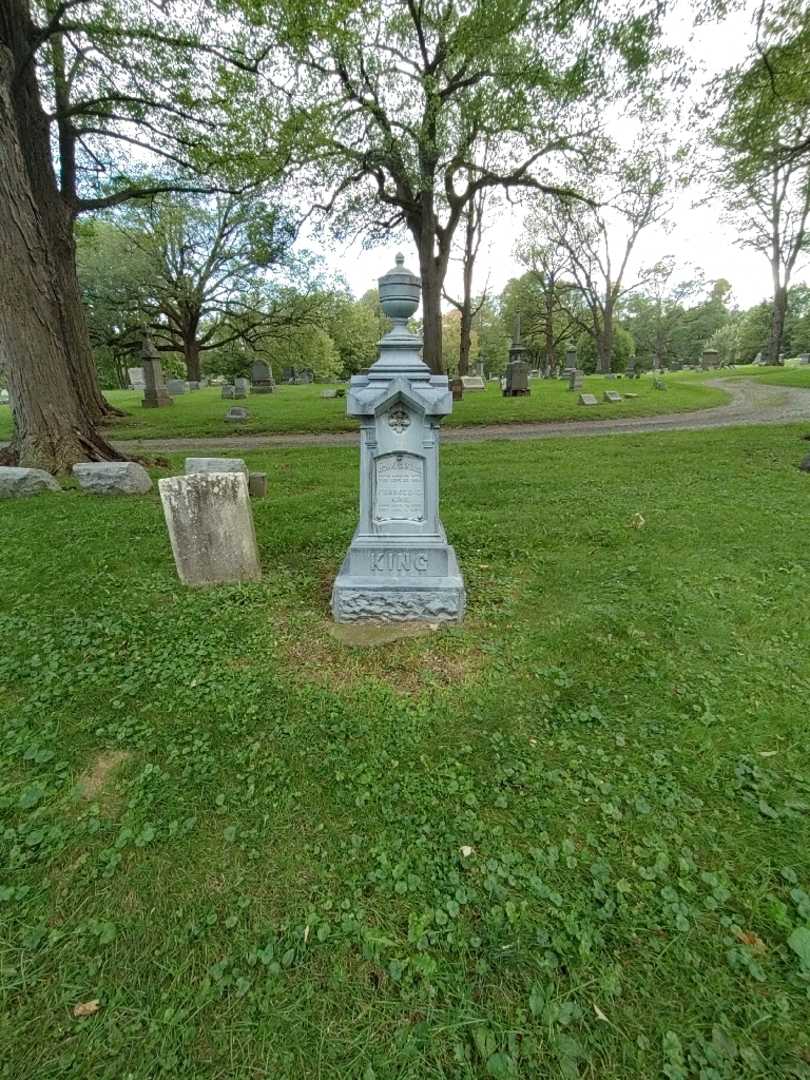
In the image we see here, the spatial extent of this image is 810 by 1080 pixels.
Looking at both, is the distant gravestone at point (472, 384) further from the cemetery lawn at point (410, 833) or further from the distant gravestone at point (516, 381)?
the cemetery lawn at point (410, 833)

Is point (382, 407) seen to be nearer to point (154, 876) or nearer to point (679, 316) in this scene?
point (154, 876)

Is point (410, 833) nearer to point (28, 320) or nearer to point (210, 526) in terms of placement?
point (210, 526)

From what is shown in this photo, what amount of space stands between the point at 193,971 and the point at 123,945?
1.01 ft

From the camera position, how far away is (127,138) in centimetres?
1171

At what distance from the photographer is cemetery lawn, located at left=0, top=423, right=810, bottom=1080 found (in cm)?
166

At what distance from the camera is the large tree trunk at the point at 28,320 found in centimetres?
727

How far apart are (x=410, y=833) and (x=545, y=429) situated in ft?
44.4

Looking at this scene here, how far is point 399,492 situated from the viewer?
4.13 metres

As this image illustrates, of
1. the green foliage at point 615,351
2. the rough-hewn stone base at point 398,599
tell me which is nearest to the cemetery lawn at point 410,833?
the rough-hewn stone base at point 398,599

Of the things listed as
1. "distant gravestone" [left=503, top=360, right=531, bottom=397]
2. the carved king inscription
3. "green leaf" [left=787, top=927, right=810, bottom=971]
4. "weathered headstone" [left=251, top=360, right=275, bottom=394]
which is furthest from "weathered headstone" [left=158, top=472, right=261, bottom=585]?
"weathered headstone" [left=251, top=360, right=275, bottom=394]

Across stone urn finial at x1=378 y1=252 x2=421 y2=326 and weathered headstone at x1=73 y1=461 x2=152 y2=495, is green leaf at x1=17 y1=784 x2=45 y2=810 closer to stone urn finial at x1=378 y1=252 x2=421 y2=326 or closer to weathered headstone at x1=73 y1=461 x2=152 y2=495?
stone urn finial at x1=378 y1=252 x2=421 y2=326

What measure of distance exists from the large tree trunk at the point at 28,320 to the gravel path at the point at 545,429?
271cm

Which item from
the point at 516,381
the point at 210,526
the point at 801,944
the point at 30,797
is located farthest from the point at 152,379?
the point at 801,944

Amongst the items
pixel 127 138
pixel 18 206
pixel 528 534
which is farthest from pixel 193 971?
pixel 127 138
